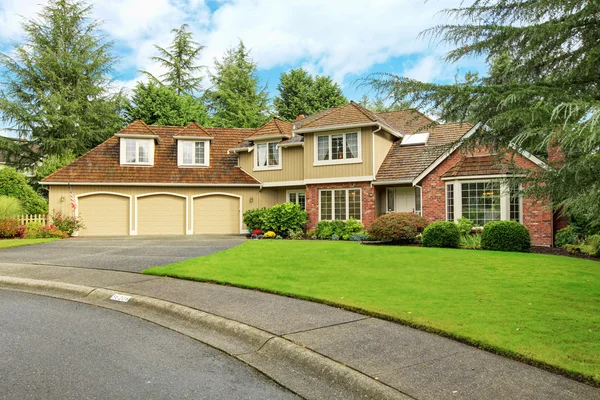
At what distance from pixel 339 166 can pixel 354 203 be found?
206 cm

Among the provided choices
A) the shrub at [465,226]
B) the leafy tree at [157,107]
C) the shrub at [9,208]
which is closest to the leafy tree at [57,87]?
the leafy tree at [157,107]

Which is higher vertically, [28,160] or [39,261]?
[28,160]

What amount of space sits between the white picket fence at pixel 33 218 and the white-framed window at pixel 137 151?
498cm

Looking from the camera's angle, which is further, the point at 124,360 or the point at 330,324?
the point at 330,324

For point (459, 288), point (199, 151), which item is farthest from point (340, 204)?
point (459, 288)

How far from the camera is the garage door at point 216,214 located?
24281mm

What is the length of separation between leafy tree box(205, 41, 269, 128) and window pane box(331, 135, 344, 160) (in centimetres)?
1921

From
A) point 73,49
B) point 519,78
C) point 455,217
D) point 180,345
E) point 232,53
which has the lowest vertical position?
point 180,345

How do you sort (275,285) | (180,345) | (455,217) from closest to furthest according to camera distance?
1. (180,345)
2. (275,285)
3. (455,217)

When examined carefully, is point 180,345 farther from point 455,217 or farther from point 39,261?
point 455,217

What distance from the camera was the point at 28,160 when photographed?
33000mm

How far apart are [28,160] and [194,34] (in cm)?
1950

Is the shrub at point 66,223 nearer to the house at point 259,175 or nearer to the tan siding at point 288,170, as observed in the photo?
the house at point 259,175

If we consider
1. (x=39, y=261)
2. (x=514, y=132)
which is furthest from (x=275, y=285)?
(x=39, y=261)
